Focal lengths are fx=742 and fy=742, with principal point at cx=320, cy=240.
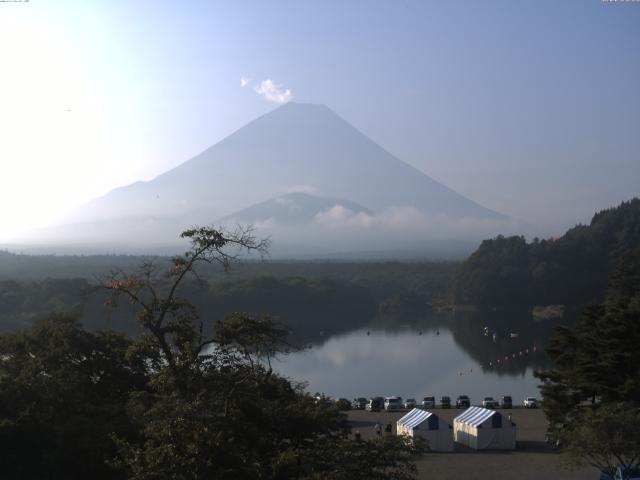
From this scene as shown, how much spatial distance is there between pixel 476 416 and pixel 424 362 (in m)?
11.1

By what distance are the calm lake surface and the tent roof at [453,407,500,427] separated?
10.9 feet

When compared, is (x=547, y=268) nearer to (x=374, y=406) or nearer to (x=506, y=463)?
(x=374, y=406)

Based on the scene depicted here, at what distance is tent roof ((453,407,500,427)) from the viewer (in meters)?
9.09

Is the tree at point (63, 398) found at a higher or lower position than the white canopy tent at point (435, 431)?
higher

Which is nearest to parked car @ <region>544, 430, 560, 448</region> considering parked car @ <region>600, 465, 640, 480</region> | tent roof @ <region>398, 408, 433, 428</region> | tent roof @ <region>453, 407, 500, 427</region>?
tent roof @ <region>453, 407, 500, 427</region>

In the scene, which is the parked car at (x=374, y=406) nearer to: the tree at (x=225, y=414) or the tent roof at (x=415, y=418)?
the tent roof at (x=415, y=418)

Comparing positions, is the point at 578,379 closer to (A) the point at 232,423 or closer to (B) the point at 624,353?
(B) the point at 624,353

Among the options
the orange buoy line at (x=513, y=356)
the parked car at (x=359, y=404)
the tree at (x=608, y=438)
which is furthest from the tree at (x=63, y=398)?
the orange buoy line at (x=513, y=356)

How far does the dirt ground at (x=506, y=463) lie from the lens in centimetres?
772

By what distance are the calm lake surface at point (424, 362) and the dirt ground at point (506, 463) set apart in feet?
12.5

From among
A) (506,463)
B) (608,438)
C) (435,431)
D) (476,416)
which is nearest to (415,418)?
(435,431)

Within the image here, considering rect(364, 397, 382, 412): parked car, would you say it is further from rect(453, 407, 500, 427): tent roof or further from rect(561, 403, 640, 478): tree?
rect(561, 403, 640, 478): tree

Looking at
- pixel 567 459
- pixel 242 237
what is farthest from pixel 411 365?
pixel 242 237

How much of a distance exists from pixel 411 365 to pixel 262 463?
53.5 feet
